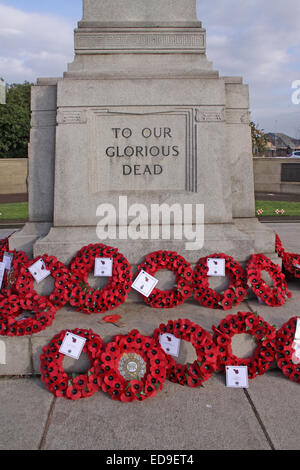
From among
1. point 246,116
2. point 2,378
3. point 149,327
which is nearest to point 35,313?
point 2,378

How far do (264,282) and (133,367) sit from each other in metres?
1.69

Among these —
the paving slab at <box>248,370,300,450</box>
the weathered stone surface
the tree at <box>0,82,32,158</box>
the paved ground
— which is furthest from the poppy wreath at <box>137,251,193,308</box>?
the tree at <box>0,82,32,158</box>

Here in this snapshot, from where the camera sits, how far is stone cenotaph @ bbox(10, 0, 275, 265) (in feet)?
14.1

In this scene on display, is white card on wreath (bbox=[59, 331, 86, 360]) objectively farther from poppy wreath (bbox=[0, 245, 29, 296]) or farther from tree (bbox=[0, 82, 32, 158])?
tree (bbox=[0, 82, 32, 158])

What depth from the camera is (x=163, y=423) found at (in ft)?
8.28

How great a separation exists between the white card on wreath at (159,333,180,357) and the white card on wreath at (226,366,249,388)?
0.39m

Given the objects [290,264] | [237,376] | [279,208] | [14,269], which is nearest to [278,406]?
[237,376]

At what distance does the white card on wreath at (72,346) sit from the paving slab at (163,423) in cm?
32

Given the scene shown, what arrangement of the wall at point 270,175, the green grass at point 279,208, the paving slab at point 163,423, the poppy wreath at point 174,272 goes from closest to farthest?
the paving slab at point 163,423 < the poppy wreath at point 174,272 < the green grass at point 279,208 < the wall at point 270,175

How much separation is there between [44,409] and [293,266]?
124 inches

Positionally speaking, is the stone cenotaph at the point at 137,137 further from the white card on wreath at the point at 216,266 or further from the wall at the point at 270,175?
the wall at the point at 270,175

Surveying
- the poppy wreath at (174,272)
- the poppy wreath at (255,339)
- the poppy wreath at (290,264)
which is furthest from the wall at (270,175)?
the poppy wreath at (255,339)

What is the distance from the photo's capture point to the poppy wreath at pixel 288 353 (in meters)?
3.01
